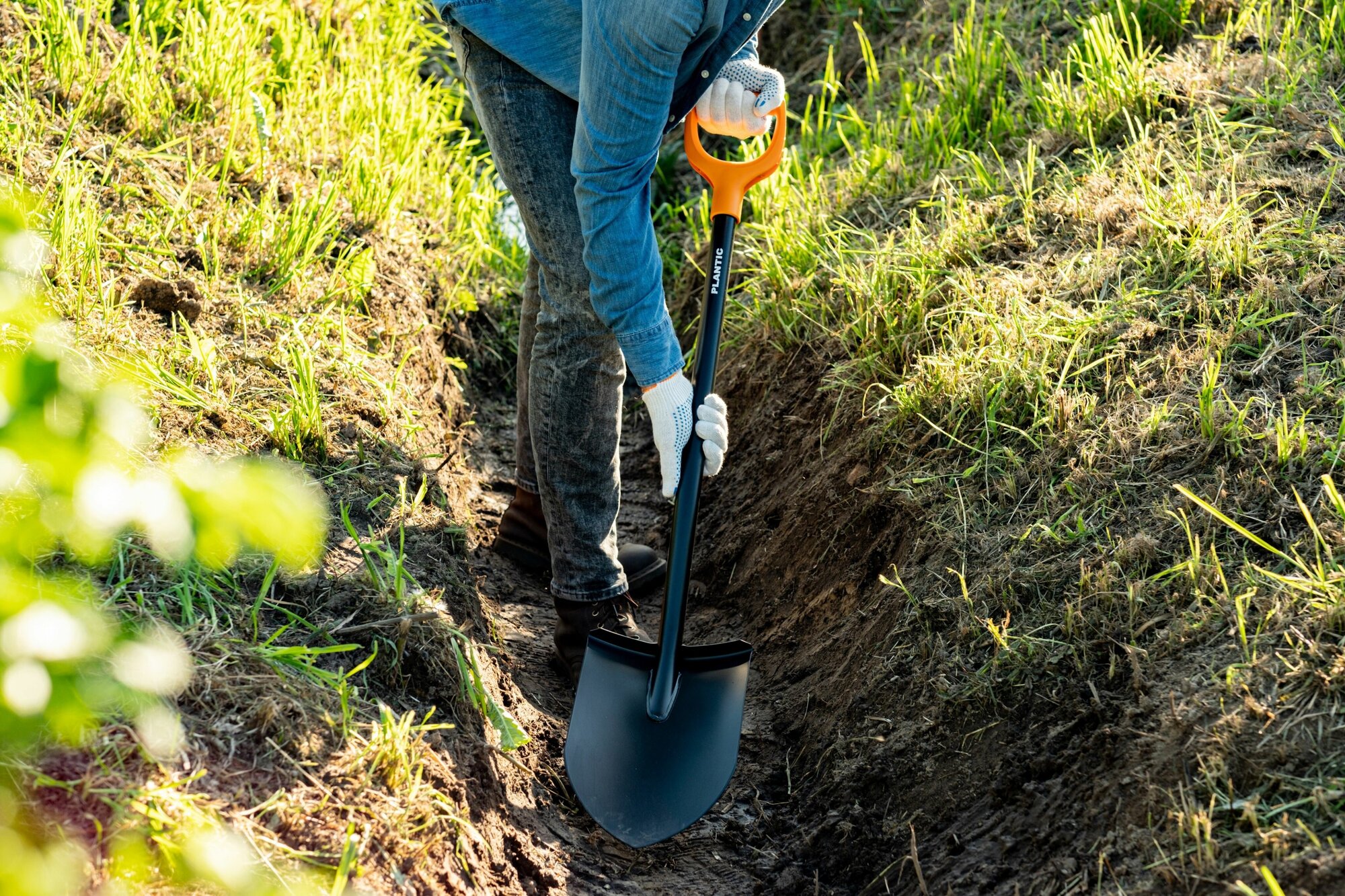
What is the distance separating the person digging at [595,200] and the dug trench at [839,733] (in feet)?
1.06

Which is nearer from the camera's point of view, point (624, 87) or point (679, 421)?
point (624, 87)

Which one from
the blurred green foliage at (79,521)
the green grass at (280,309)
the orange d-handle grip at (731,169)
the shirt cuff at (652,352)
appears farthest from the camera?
the orange d-handle grip at (731,169)

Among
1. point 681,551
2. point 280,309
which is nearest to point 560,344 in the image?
point 681,551

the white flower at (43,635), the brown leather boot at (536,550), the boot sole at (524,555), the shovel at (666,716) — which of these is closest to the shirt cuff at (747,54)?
the shovel at (666,716)

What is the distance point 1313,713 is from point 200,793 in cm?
157

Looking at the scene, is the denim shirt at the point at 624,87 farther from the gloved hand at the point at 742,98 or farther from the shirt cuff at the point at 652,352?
the gloved hand at the point at 742,98

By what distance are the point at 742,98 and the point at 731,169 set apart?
0.16 meters

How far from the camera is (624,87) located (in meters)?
1.70

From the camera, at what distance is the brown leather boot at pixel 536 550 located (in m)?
2.67

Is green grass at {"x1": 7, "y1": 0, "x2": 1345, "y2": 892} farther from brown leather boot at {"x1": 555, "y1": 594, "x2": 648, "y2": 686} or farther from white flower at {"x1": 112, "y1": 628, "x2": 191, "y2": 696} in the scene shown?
white flower at {"x1": 112, "y1": 628, "x2": 191, "y2": 696}

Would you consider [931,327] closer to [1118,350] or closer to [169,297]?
[1118,350]

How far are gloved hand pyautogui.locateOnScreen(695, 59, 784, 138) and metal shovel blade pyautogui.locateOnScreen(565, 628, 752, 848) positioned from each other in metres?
1.08

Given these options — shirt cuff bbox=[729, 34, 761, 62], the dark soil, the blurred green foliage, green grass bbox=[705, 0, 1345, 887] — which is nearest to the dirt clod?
the dark soil

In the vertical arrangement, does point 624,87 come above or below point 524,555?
above
